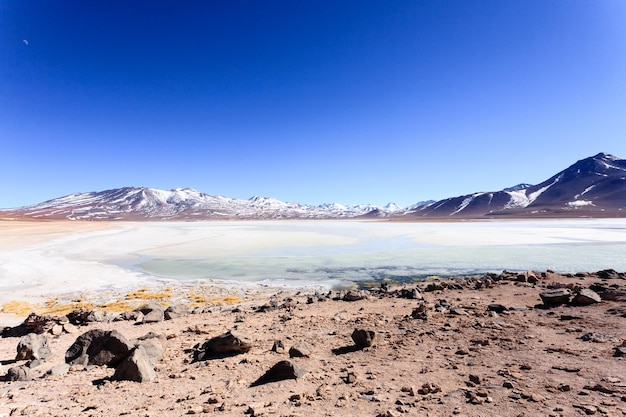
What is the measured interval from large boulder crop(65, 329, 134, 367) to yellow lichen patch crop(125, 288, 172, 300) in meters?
7.16

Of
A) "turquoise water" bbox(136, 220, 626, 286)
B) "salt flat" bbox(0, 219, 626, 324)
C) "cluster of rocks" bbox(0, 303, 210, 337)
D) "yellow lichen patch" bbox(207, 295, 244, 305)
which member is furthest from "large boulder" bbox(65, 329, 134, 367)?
"turquoise water" bbox(136, 220, 626, 286)

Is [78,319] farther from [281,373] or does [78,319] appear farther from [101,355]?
[281,373]

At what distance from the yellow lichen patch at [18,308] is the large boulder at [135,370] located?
7.95 m

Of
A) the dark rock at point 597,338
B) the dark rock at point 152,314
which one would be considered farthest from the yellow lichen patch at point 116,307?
the dark rock at point 597,338

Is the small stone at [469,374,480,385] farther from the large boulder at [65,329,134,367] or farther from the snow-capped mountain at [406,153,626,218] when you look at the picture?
the snow-capped mountain at [406,153,626,218]

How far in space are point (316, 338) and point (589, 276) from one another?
44.0 ft

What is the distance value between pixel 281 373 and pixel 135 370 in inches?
95.0

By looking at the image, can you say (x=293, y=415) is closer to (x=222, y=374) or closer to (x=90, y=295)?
(x=222, y=374)

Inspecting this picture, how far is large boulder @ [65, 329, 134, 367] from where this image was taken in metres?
6.14

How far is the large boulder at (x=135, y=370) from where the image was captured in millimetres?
5496

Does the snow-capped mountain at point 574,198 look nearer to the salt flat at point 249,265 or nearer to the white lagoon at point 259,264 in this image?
the white lagoon at point 259,264

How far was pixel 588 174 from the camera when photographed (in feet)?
643

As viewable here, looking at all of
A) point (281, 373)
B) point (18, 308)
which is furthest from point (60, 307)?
point (281, 373)

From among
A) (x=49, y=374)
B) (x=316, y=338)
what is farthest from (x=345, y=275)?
(x=49, y=374)
